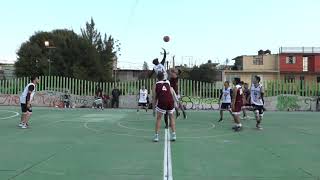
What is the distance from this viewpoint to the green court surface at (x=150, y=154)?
28.9 feet

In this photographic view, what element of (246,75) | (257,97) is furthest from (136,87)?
(246,75)

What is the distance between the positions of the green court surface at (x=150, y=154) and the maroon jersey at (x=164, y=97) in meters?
1.00

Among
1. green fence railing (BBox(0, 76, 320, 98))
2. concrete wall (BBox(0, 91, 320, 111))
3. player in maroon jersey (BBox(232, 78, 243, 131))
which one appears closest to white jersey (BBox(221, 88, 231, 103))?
player in maroon jersey (BBox(232, 78, 243, 131))

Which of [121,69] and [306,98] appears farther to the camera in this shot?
[121,69]

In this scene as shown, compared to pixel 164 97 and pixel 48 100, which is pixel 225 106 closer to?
pixel 164 97

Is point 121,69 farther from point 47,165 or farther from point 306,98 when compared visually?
point 47,165

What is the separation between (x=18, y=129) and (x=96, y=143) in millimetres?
4588

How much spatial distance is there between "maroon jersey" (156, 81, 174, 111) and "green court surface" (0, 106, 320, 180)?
100 cm

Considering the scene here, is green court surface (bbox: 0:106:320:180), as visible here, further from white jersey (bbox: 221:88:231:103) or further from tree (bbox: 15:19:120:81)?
tree (bbox: 15:19:120:81)

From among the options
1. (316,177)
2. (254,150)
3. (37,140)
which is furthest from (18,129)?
(316,177)

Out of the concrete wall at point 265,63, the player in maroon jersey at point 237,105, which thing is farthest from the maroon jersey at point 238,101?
the concrete wall at point 265,63

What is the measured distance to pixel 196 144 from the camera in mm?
12898

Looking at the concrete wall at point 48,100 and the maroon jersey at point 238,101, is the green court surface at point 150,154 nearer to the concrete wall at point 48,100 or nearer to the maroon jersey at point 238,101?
the maroon jersey at point 238,101

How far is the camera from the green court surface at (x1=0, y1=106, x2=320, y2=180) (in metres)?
8.81
